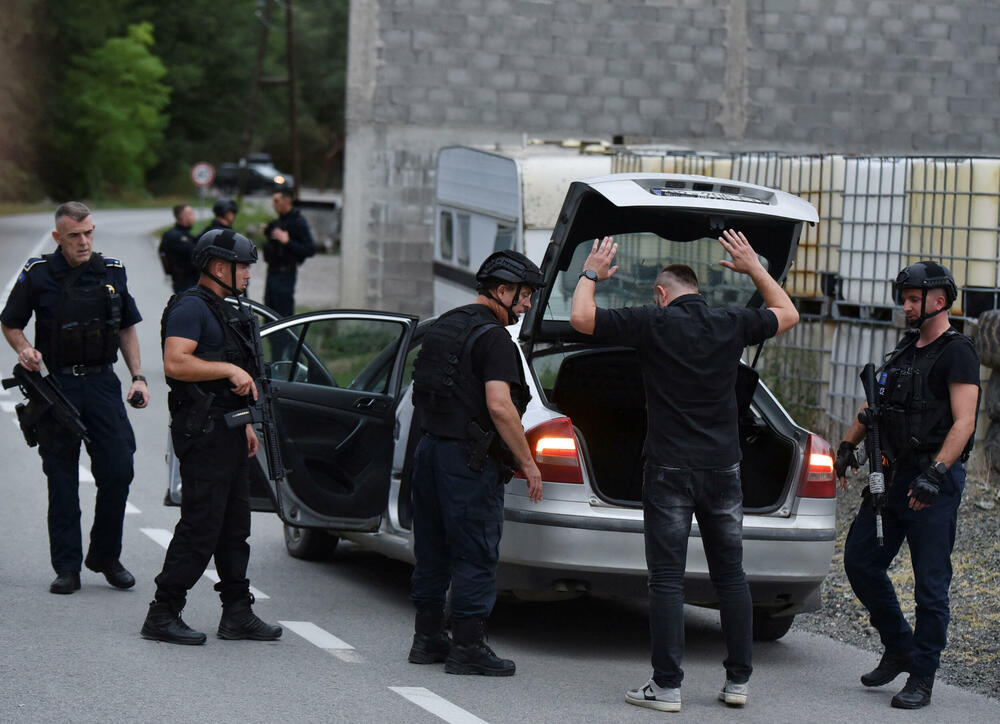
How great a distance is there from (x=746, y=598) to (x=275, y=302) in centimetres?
1041

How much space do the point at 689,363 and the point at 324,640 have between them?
225 centimetres

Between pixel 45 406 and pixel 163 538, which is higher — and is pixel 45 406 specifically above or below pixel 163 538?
above

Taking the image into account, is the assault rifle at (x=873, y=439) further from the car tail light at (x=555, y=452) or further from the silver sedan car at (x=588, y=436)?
the car tail light at (x=555, y=452)

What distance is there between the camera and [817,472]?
22.8ft

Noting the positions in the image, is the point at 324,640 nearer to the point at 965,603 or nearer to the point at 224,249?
the point at 224,249

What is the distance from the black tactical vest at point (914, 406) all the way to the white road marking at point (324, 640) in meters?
2.52

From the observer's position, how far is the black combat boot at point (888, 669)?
659 centimetres

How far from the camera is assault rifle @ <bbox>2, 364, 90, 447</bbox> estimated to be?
767 cm

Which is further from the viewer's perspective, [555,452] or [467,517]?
[555,452]

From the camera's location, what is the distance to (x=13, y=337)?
25.8 feet

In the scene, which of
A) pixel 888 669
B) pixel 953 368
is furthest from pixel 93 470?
pixel 953 368

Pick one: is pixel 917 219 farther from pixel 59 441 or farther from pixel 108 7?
pixel 108 7

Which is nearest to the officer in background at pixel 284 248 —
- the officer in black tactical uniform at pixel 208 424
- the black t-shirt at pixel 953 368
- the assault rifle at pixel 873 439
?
the officer in black tactical uniform at pixel 208 424

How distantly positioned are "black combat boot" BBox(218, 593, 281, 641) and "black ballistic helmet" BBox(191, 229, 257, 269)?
1.56m
